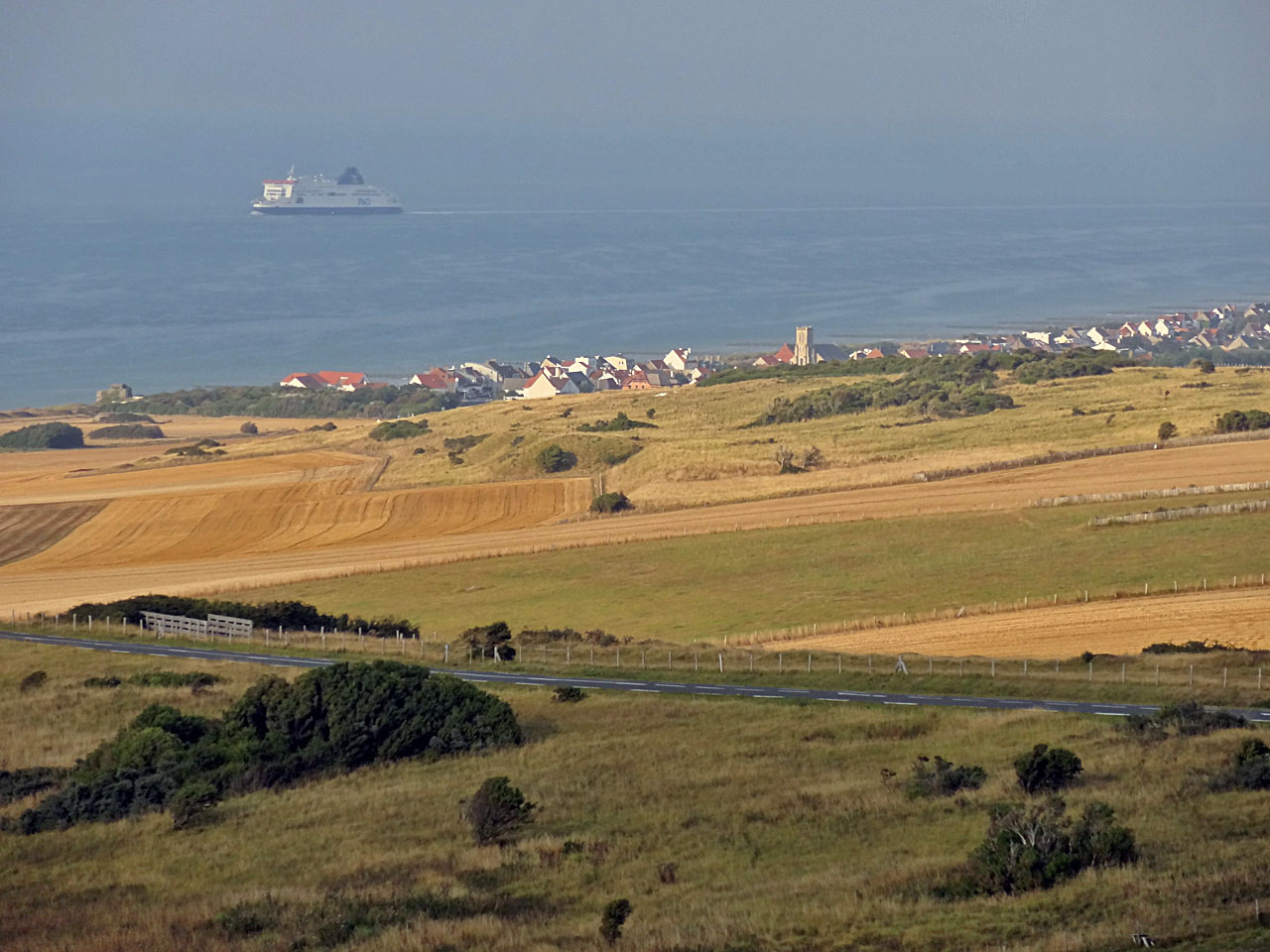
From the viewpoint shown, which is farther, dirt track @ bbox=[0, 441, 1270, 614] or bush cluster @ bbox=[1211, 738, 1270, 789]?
dirt track @ bbox=[0, 441, 1270, 614]

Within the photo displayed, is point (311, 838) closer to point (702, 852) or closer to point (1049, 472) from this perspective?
point (702, 852)

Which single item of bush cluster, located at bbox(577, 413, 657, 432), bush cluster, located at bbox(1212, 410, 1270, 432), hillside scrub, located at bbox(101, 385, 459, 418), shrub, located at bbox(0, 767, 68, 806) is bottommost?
shrub, located at bbox(0, 767, 68, 806)

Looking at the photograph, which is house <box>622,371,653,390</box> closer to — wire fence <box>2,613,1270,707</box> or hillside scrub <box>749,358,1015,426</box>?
hillside scrub <box>749,358,1015,426</box>

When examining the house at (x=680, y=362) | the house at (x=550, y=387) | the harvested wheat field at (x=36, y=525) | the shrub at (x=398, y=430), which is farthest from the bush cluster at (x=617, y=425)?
the house at (x=680, y=362)

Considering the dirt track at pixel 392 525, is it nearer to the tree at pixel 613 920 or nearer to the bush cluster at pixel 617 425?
the bush cluster at pixel 617 425

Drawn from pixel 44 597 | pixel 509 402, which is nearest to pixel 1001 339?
pixel 509 402

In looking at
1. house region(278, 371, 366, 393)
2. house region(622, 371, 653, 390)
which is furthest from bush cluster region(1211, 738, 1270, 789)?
house region(278, 371, 366, 393)

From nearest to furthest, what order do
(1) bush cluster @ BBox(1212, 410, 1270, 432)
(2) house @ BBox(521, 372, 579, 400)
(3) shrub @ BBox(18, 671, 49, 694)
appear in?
(3) shrub @ BBox(18, 671, 49, 694) < (1) bush cluster @ BBox(1212, 410, 1270, 432) < (2) house @ BBox(521, 372, 579, 400)
